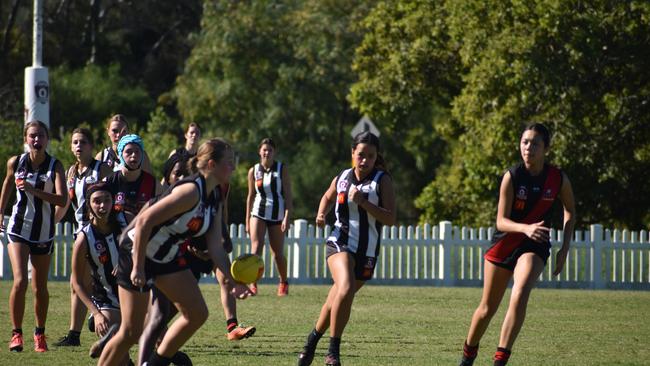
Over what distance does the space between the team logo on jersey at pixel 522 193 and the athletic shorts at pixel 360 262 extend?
141 centimetres

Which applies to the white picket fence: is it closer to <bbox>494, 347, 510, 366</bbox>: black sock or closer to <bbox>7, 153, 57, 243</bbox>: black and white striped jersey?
<bbox>7, 153, 57, 243</bbox>: black and white striped jersey

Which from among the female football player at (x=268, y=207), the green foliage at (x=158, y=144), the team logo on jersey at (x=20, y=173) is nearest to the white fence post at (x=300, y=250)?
the female football player at (x=268, y=207)

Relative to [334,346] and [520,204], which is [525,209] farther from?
[334,346]

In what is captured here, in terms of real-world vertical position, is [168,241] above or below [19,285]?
above

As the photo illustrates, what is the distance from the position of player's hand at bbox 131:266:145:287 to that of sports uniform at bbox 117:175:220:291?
0.26 metres

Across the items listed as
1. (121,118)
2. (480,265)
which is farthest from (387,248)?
(121,118)

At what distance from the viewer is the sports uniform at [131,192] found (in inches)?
399

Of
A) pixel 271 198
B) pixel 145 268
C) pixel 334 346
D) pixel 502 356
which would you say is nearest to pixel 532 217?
pixel 502 356

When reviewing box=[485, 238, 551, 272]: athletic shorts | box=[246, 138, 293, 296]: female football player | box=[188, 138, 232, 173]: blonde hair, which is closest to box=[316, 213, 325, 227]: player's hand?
box=[485, 238, 551, 272]: athletic shorts

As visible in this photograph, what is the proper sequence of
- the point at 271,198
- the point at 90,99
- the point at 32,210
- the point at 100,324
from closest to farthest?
the point at 100,324
the point at 32,210
the point at 271,198
the point at 90,99

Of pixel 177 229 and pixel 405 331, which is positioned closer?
pixel 177 229

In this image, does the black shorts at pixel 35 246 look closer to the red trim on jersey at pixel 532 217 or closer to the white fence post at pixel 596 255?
the red trim on jersey at pixel 532 217

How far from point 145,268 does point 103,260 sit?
1.64 m

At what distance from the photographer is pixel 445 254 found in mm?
22203
